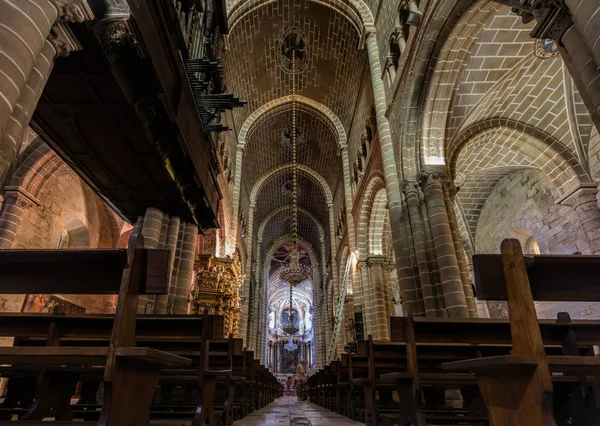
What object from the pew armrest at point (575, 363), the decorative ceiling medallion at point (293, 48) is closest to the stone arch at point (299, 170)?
the decorative ceiling medallion at point (293, 48)

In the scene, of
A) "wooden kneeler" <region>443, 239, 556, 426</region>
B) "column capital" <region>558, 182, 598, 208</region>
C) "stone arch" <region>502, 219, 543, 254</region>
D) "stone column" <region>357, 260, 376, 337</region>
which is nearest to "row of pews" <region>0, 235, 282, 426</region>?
"wooden kneeler" <region>443, 239, 556, 426</region>

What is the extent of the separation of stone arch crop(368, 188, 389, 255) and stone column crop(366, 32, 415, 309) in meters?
3.26

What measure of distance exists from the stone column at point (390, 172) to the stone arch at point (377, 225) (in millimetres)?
3257

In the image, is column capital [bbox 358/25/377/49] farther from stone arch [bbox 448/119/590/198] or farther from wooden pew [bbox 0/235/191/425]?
wooden pew [bbox 0/235/191/425]

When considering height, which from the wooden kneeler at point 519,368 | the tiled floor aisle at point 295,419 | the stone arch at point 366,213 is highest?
the stone arch at point 366,213

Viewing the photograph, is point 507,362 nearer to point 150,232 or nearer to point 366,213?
point 150,232

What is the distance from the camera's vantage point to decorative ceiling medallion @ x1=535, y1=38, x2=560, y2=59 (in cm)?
722

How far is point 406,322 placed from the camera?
9.37 feet

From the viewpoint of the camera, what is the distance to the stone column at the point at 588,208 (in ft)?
29.6

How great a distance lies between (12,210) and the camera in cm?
812

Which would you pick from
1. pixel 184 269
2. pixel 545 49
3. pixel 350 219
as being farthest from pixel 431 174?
pixel 350 219

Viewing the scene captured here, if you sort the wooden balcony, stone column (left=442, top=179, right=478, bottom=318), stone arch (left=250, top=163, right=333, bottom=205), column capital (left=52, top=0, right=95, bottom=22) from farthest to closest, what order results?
stone arch (left=250, top=163, right=333, bottom=205) → stone column (left=442, top=179, right=478, bottom=318) → the wooden balcony → column capital (left=52, top=0, right=95, bottom=22)

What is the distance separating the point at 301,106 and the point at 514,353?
16636 mm

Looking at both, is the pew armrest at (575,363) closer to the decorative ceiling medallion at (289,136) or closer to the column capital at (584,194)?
the column capital at (584,194)
